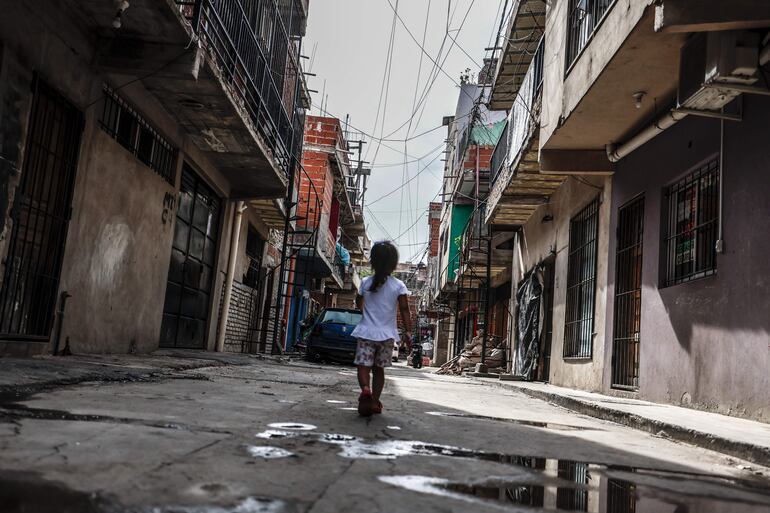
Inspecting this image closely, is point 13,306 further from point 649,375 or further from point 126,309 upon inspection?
point 649,375

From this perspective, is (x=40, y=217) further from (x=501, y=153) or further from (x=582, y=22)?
(x=501, y=153)

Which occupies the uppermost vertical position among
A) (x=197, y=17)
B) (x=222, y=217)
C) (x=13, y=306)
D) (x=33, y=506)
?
(x=197, y=17)

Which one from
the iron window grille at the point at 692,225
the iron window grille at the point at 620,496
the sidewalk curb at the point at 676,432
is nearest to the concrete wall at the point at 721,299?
the iron window grille at the point at 692,225

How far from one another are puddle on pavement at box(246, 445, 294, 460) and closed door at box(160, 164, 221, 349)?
989 centimetres

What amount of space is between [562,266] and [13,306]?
403 inches

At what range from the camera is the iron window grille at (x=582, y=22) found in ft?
30.0

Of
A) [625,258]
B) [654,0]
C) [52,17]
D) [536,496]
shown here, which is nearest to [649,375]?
[625,258]

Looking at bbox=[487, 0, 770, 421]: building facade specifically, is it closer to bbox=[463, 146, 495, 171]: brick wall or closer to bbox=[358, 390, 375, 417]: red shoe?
bbox=[358, 390, 375, 417]: red shoe

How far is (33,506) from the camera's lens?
1.87 m

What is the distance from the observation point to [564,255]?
14.0 meters

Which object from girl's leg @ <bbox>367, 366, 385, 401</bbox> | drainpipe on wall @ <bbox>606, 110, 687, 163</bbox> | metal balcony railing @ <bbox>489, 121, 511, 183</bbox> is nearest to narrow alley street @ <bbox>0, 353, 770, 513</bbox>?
girl's leg @ <bbox>367, 366, 385, 401</bbox>

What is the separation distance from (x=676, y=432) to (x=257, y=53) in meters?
10.7

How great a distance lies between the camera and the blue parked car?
17422 mm

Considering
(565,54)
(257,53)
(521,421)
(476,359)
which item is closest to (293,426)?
(521,421)
